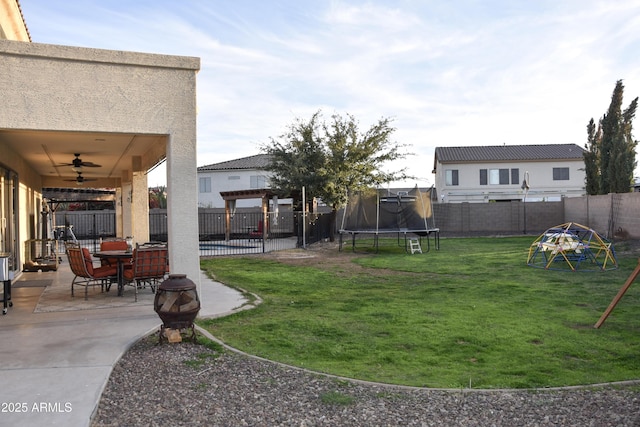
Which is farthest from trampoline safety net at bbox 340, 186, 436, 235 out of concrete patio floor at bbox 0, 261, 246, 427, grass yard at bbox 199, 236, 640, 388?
concrete patio floor at bbox 0, 261, 246, 427

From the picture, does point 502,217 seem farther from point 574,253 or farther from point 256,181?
point 256,181

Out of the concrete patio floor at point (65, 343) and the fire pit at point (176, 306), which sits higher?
the fire pit at point (176, 306)

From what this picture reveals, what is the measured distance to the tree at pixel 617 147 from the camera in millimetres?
22891

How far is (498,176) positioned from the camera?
40781 millimetres

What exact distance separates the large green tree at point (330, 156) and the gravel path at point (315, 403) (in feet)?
58.9

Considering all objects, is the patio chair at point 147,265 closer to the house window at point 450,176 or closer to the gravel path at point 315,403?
the gravel path at point 315,403

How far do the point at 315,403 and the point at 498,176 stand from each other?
39144 millimetres

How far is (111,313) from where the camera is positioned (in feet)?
24.2

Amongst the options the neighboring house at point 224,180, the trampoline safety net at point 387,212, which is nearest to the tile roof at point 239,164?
the neighboring house at point 224,180

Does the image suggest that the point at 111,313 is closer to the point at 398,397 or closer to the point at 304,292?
the point at 304,292

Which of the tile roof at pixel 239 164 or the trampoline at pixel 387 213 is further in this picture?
the tile roof at pixel 239 164

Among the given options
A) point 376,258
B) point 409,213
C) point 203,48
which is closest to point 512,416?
point 203,48

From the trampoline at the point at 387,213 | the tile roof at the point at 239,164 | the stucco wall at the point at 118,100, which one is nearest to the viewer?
the stucco wall at the point at 118,100

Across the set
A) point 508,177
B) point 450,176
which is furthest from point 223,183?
point 508,177
